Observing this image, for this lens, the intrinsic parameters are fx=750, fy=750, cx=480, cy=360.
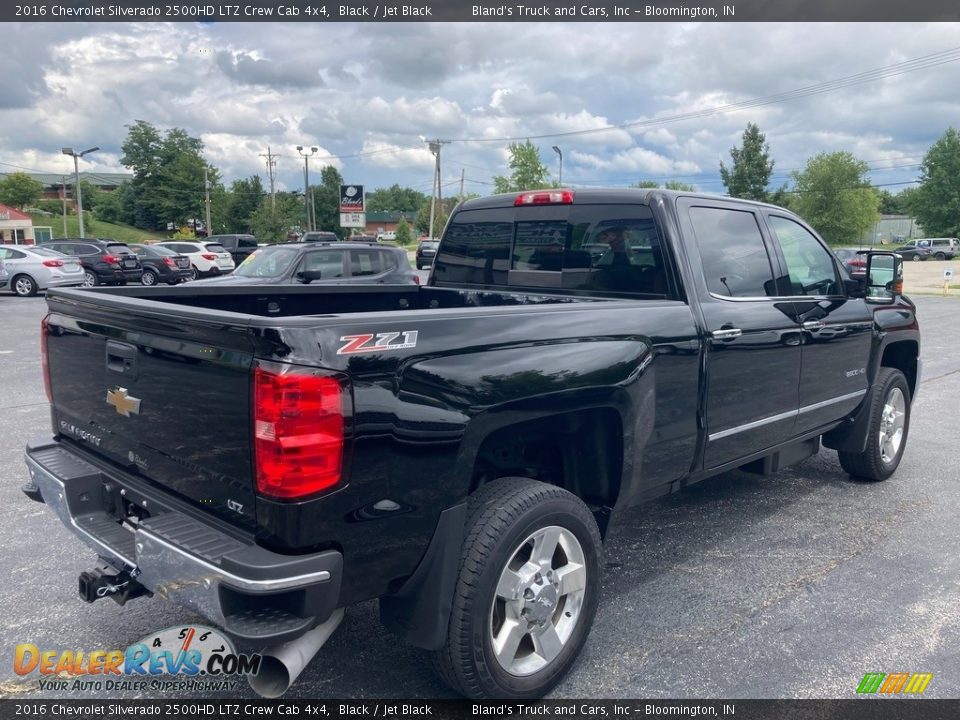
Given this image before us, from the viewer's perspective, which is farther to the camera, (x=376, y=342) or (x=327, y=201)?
(x=327, y=201)

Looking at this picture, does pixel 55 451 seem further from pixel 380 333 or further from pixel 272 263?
pixel 272 263

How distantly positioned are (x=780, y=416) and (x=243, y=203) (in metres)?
91.1

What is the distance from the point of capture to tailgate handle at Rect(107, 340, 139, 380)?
2.74m

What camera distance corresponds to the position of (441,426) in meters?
2.48

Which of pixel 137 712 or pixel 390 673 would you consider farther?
pixel 390 673

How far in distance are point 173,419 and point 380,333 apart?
84 centimetres

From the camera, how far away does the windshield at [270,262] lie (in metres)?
12.5

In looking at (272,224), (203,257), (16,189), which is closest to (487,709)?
(203,257)

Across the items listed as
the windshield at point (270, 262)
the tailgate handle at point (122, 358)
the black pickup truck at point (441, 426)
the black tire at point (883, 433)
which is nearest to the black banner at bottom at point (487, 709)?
the black pickup truck at point (441, 426)

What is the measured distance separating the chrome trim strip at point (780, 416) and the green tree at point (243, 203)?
88.4m

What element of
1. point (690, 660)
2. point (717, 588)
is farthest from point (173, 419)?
point (717, 588)

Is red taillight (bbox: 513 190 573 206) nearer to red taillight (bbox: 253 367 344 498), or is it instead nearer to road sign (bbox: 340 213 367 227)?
red taillight (bbox: 253 367 344 498)

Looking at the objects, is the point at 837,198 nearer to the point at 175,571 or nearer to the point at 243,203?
the point at 243,203

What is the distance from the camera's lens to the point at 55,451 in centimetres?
337
